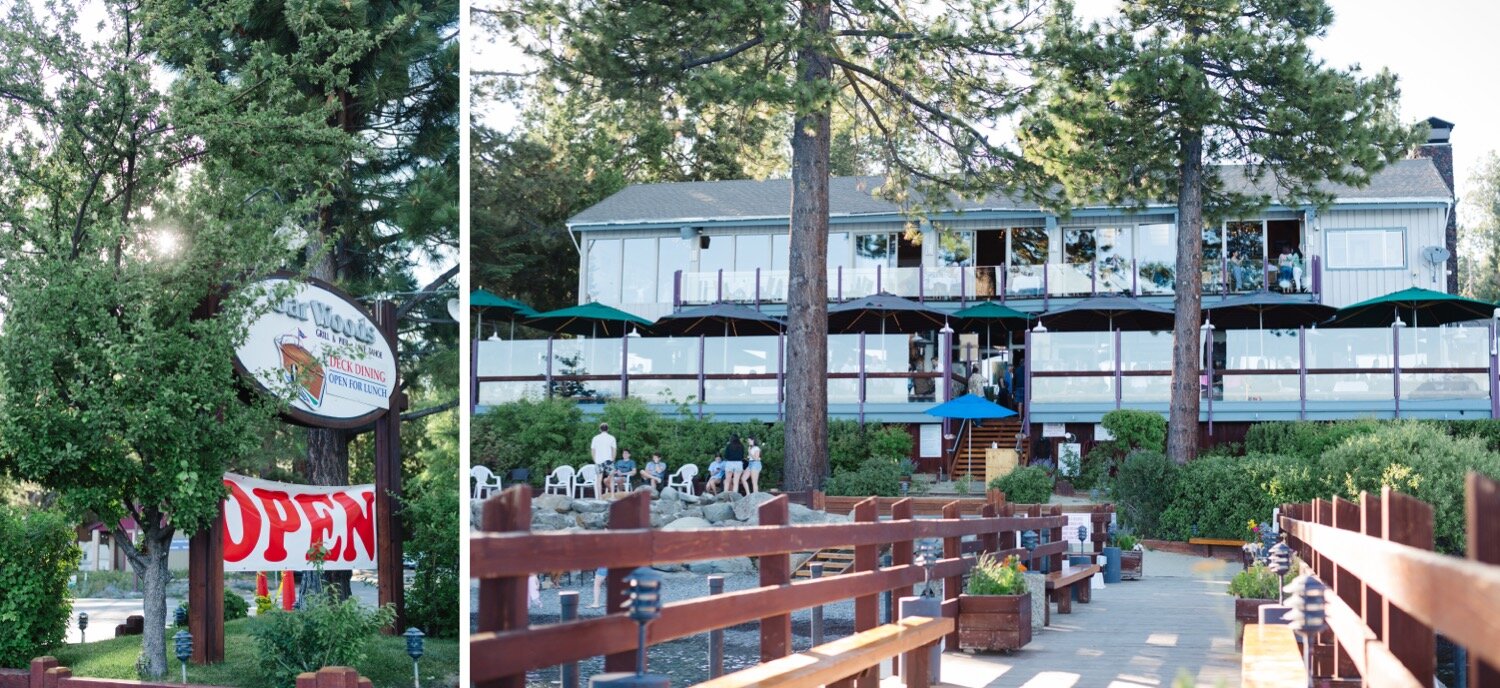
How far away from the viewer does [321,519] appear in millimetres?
12141

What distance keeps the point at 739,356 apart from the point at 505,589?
22.1 metres

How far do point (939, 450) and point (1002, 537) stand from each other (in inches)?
599

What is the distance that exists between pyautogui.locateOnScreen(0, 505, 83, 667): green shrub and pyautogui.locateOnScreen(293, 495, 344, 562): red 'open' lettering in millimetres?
1877

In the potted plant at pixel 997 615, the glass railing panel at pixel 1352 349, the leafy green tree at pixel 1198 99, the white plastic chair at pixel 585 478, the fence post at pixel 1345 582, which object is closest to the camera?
the fence post at pixel 1345 582

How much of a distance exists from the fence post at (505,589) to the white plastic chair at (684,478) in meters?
16.5

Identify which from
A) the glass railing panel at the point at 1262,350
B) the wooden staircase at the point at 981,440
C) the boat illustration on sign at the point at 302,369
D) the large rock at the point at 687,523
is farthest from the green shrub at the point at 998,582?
the glass railing panel at the point at 1262,350

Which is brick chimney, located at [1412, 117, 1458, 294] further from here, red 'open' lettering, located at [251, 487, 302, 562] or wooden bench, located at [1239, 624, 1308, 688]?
wooden bench, located at [1239, 624, 1308, 688]

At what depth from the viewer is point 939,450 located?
78.4ft

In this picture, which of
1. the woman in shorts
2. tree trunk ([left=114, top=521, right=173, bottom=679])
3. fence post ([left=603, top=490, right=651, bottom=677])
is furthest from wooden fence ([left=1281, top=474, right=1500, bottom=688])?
the woman in shorts

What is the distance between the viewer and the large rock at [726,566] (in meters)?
14.9

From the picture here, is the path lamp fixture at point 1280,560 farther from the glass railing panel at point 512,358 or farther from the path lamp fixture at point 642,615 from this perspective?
the glass railing panel at point 512,358

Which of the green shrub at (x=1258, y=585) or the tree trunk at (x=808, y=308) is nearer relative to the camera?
the green shrub at (x=1258, y=585)

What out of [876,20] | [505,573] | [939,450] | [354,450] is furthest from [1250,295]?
[505,573]

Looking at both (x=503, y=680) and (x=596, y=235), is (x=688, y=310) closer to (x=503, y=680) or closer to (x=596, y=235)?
(x=596, y=235)
